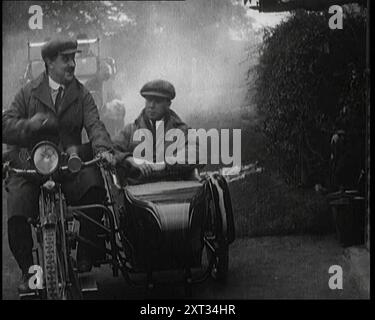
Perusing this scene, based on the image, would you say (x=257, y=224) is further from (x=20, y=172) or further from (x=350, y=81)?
(x=20, y=172)

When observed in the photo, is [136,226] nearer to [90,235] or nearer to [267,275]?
[90,235]

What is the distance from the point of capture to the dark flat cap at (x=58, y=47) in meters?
5.68

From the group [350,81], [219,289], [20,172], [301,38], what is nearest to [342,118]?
[350,81]

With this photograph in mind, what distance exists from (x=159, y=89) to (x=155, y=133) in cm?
35

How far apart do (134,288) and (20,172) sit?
1232 mm

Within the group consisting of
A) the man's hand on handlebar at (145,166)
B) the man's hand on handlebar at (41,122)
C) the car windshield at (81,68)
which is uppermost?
the car windshield at (81,68)

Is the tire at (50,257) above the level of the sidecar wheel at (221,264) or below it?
above

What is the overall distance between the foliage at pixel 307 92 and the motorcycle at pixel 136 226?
2.22 ft

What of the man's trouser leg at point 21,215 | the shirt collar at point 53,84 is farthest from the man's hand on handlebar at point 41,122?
the man's trouser leg at point 21,215

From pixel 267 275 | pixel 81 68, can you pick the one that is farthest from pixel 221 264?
pixel 81 68

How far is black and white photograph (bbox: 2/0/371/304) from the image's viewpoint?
5422 mm

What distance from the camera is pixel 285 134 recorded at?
5910mm

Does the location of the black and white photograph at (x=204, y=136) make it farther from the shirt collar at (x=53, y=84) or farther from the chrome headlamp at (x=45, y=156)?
the chrome headlamp at (x=45, y=156)

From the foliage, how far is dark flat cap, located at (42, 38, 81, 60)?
140 centimetres
